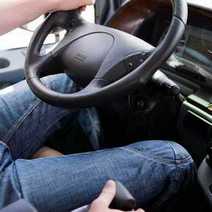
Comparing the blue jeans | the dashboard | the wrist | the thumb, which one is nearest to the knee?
the blue jeans

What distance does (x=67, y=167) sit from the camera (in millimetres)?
845

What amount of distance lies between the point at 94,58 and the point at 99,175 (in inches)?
9.9

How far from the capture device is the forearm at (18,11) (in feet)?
3.13

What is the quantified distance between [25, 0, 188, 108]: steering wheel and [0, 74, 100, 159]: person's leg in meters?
0.08

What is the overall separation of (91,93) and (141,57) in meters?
0.13

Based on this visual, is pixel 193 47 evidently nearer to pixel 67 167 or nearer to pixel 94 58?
pixel 94 58

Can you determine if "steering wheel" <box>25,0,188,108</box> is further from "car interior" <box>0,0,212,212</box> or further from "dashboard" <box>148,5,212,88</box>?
"dashboard" <box>148,5,212,88</box>

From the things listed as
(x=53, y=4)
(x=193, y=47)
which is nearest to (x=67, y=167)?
(x=53, y=4)

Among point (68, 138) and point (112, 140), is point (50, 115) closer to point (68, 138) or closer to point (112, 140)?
point (68, 138)

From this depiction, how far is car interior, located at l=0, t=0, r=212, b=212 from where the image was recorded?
0.81 m

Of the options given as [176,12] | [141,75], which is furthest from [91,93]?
[176,12]

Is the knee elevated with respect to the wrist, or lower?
lower

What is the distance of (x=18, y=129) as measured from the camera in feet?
3.22

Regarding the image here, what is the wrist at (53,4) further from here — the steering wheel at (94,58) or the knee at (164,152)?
the knee at (164,152)
